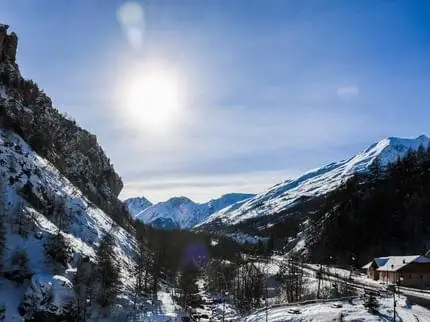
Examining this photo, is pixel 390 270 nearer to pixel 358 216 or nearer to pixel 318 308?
pixel 318 308

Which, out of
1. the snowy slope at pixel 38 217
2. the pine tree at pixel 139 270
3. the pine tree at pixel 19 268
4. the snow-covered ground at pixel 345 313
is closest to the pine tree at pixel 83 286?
the snowy slope at pixel 38 217

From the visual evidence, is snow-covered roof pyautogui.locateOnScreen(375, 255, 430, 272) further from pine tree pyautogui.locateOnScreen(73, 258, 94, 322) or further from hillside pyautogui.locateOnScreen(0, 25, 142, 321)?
pine tree pyautogui.locateOnScreen(73, 258, 94, 322)

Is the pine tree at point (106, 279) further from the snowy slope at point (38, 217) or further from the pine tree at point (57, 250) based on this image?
the pine tree at point (57, 250)

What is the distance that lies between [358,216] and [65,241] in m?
133

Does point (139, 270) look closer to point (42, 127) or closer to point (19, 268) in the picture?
point (19, 268)

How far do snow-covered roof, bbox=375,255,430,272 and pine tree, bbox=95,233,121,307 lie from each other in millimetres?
72388

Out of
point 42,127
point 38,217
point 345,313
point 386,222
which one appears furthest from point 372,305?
point 42,127

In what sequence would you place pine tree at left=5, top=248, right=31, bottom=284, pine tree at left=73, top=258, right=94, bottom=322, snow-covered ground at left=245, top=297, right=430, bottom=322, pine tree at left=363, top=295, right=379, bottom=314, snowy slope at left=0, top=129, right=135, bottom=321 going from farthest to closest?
snowy slope at left=0, top=129, right=135, bottom=321
pine tree at left=5, top=248, right=31, bottom=284
pine tree at left=73, top=258, right=94, bottom=322
pine tree at left=363, top=295, right=379, bottom=314
snow-covered ground at left=245, top=297, right=430, bottom=322

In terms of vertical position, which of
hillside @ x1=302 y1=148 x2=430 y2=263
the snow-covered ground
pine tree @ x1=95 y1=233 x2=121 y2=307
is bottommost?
the snow-covered ground

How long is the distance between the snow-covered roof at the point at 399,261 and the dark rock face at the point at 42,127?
106 m

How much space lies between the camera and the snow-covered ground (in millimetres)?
72312

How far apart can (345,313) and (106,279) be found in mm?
52618

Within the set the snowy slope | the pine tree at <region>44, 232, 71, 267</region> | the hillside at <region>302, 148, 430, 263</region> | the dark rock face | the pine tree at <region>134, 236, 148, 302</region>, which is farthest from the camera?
the hillside at <region>302, 148, 430, 263</region>

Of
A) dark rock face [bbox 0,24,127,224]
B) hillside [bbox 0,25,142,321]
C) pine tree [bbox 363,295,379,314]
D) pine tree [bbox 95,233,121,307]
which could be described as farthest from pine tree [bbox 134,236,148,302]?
pine tree [bbox 363,295,379,314]
